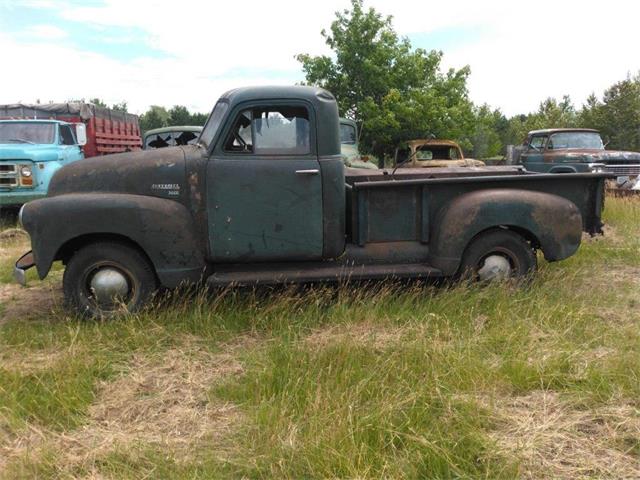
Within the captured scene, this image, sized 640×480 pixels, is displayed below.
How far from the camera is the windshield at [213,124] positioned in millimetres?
4633

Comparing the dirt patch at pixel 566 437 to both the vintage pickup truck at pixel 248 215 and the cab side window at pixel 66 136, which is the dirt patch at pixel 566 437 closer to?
the vintage pickup truck at pixel 248 215

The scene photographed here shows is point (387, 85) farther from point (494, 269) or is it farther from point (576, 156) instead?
point (494, 269)

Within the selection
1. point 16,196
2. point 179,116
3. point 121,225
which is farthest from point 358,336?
point 179,116

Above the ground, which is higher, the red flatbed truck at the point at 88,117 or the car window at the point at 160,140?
the red flatbed truck at the point at 88,117

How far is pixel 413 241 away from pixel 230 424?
258 centimetres

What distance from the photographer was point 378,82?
17.1 metres

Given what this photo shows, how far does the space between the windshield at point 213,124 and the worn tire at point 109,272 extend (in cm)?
112

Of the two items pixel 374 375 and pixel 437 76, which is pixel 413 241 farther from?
pixel 437 76

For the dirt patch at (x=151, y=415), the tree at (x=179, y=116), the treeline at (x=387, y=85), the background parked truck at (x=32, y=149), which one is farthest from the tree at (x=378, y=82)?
the tree at (x=179, y=116)

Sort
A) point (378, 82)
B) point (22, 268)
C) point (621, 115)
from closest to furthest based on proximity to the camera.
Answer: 1. point (22, 268)
2. point (378, 82)
3. point (621, 115)

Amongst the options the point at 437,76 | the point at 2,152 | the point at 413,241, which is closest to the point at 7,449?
the point at 413,241

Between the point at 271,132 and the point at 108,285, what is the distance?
1866 mm

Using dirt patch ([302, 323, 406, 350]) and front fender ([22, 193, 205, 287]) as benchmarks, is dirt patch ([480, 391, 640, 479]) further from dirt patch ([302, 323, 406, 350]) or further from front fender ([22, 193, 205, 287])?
front fender ([22, 193, 205, 287])

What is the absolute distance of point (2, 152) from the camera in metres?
9.09
